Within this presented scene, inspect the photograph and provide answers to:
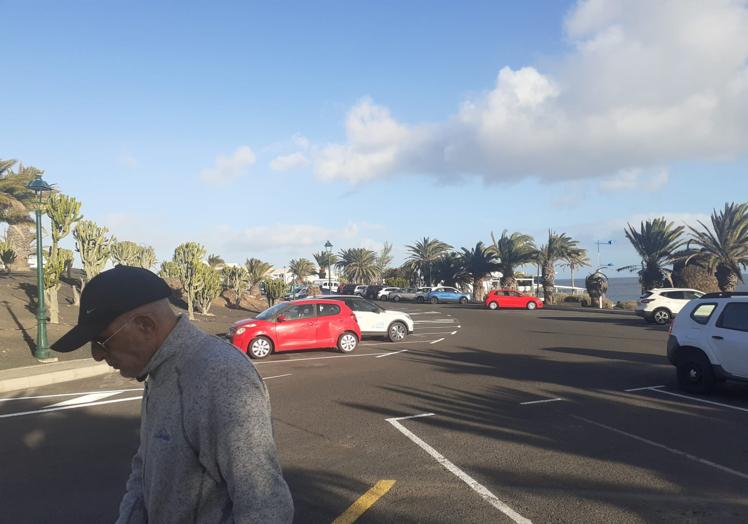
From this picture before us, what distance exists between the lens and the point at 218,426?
5.68 feet

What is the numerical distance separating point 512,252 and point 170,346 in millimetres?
54232

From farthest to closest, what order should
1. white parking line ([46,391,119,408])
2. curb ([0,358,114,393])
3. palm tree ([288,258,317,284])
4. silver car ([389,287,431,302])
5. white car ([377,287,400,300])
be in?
palm tree ([288,258,317,284]) → white car ([377,287,400,300]) → silver car ([389,287,431,302]) → curb ([0,358,114,393]) → white parking line ([46,391,119,408])

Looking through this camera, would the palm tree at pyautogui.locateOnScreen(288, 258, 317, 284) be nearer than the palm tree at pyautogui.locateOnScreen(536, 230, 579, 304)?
No

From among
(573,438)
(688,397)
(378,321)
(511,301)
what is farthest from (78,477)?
(511,301)

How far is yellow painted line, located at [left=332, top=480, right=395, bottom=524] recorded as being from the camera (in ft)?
15.2

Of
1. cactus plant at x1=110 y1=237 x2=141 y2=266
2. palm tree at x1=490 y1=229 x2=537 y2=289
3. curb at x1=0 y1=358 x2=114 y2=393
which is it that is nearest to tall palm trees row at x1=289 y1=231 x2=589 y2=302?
palm tree at x1=490 y1=229 x2=537 y2=289

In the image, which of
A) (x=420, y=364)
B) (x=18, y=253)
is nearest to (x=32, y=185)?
(x=420, y=364)

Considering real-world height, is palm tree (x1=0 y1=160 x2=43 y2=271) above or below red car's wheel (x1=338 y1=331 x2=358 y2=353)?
above

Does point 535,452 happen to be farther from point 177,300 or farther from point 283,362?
point 177,300

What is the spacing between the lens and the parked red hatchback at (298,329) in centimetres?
1555

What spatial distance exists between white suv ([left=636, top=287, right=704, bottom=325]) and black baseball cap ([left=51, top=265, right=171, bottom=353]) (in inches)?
1060

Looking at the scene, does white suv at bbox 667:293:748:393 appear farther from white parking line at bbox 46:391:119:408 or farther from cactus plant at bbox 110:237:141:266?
cactus plant at bbox 110:237:141:266

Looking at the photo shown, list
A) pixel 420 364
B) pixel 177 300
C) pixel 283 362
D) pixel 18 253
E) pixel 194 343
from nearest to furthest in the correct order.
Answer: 1. pixel 194 343
2. pixel 420 364
3. pixel 283 362
4. pixel 177 300
5. pixel 18 253

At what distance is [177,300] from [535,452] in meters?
35.4
